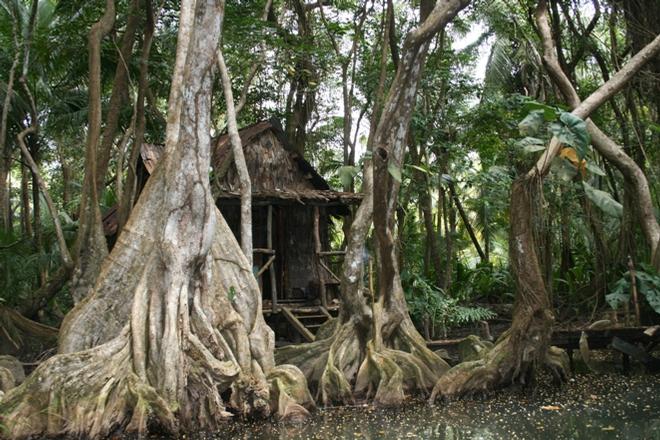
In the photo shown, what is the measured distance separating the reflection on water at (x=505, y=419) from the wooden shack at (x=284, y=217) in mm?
4631

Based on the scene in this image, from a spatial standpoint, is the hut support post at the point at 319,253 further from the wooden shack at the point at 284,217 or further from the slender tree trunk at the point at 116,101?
the slender tree trunk at the point at 116,101

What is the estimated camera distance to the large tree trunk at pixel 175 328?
7082mm

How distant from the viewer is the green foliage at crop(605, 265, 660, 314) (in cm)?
997

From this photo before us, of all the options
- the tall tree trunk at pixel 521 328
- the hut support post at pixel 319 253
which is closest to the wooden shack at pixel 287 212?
the hut support post at pixel 319 253

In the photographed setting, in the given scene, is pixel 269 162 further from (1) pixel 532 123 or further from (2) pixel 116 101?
(1) pixel 532 123

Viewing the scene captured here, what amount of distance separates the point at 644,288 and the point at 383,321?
385 cm

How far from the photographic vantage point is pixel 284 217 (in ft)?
50.4

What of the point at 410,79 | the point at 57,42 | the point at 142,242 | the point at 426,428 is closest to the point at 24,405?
the point at 142,242

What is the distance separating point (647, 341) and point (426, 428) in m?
4.48

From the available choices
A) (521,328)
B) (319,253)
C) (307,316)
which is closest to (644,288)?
(521,328)

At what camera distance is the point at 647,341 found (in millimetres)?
10023

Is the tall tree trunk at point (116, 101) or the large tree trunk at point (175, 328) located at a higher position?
the tall tree trunk at point (116, 101)

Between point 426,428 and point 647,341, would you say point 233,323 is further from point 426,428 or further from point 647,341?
point 647,341

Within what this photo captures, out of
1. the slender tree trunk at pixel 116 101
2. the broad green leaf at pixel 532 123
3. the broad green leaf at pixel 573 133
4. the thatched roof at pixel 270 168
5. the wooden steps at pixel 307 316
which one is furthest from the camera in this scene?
the thatched roof at pixel 270 168
